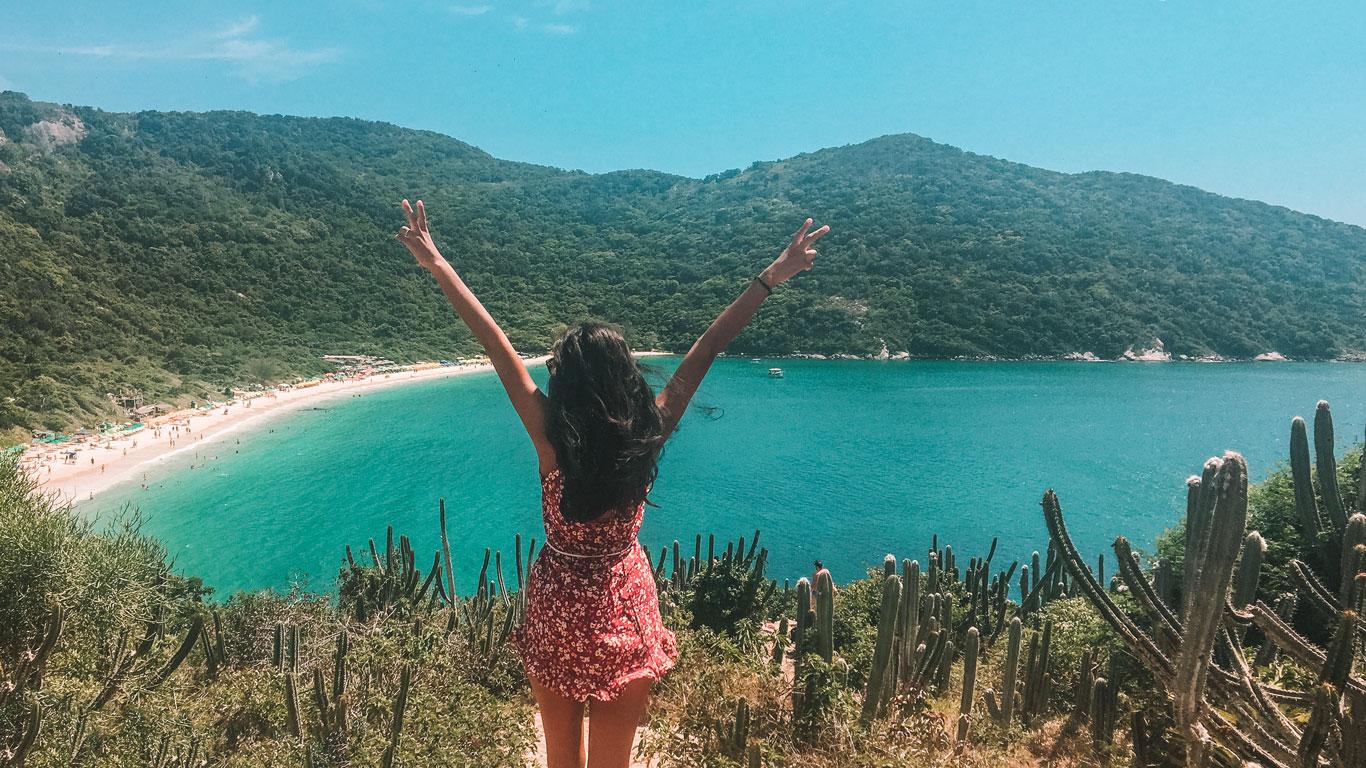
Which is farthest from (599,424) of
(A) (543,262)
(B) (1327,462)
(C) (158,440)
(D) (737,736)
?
(A) (543,262)

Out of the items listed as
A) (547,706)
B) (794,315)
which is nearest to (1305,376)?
(794,315)

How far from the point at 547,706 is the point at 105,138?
385 ft

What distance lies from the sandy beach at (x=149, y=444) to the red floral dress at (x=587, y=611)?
13857mm

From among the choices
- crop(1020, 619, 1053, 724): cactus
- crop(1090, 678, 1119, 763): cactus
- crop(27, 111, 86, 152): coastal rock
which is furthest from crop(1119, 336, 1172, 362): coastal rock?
crop(27, 111, 86, 152): coastal rock

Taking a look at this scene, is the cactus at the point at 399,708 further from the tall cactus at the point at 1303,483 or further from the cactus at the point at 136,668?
the tall cactus at the point at 1303,483

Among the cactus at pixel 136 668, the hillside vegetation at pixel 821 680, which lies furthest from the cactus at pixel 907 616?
the cactus at pixel 136 668

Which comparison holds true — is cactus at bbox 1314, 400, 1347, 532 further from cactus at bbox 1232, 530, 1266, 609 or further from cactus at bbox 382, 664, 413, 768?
cactus at bbox 382, 664, 413, 768

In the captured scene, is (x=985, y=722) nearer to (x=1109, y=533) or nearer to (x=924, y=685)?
(x=924, y=685)

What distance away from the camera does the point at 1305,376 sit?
6362 centimetres

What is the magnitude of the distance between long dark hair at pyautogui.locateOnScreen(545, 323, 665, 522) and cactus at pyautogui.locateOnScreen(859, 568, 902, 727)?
3.32 m

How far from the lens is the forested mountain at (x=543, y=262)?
46094 millimetres

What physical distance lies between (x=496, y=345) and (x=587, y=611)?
0.74 m

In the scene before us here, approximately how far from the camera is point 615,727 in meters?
1.67

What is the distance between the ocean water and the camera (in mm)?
20750
